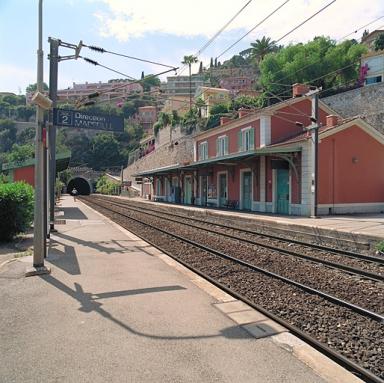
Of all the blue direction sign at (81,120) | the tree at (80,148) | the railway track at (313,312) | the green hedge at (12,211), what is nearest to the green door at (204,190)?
the green hedge at (12,211)

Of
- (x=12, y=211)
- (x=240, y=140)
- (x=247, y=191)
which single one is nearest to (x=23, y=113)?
(x=240, y=140)

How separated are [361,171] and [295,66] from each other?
35.9m

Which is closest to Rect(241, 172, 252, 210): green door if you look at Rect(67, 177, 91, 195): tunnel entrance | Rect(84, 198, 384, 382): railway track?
Rect(84, 198, 384, 382): railway track

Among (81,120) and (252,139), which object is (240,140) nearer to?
(252,139)

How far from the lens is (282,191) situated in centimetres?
2234

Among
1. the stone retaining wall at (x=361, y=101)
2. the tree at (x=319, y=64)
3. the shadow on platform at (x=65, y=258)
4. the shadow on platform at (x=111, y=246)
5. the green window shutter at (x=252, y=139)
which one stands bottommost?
the shadow on platform at (x=111, y=246)

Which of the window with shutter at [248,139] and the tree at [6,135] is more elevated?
the tree at [6,135]

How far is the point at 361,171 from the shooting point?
21.3 meters

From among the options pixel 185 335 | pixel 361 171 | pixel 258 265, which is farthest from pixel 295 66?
pixel 185 335

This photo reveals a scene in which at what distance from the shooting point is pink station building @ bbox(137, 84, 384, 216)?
65.9ft

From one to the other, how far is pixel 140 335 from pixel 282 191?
18751 mm

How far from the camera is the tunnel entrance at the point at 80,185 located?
99625mm

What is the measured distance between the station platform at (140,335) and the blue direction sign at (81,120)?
4805 mm

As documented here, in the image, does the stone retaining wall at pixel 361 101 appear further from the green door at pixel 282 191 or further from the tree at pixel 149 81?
the tree at pixel 149 81
